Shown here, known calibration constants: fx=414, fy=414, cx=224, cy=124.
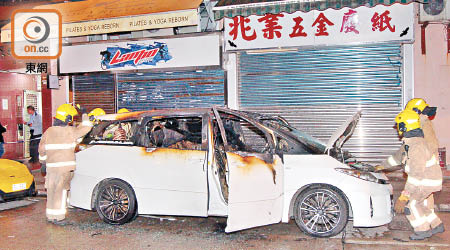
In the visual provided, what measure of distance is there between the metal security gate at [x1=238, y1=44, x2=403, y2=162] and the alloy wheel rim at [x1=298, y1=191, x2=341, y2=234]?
17.8 feet

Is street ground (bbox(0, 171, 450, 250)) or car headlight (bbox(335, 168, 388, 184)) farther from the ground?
car headlight (bbox(335, 168, 388, 184))

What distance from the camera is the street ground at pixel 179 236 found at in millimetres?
Result: 5375

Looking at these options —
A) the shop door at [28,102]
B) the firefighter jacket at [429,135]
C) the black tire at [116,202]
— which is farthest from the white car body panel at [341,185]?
the shop door at [28,102]

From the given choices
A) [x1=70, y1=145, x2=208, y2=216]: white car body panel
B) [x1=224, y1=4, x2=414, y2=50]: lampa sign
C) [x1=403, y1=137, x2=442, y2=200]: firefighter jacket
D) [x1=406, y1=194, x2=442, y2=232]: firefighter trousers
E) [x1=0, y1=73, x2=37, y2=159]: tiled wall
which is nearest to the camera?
[x1=403, y1=137, x2=442, y2=200]: firefighter jacket

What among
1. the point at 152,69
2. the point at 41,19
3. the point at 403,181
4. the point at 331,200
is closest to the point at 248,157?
the point at 331,200

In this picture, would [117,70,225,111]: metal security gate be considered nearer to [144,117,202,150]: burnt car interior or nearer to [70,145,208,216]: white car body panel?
[144,117,202,150]: burnt car interior

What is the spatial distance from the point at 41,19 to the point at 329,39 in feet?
27.9

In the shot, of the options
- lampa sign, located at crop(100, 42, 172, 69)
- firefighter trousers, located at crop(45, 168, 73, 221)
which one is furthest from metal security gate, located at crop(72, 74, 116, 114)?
firefighter trousers, located at crop(45, 168, 73, 221)

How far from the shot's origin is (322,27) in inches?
405

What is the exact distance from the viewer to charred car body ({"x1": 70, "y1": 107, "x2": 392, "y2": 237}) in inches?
214

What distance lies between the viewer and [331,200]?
5535 mm

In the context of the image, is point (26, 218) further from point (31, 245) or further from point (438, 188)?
point (438, 188)

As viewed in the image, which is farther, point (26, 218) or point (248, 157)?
point (26, 218)

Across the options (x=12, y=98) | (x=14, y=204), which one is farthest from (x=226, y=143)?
(x=12, y=98)
